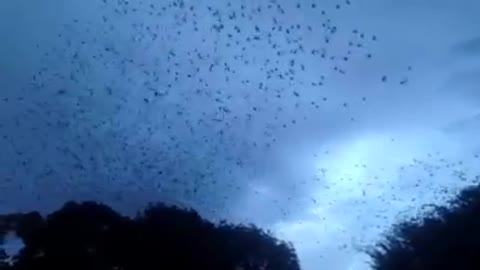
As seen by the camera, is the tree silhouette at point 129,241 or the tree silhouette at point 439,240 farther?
the tree silhouette at point 129,241

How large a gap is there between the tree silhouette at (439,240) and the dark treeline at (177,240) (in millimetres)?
62

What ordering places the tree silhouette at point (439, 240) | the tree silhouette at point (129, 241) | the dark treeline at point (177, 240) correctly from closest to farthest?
1. the tree silhouette at point (439, 240)
2. the dark treeline at point (177, 240)
3. the tree silhouette at point (129, 241)

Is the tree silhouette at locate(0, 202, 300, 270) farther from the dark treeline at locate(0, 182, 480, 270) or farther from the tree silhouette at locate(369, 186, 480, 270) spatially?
the tree silhouette at locate(369, 186, 480, 270)

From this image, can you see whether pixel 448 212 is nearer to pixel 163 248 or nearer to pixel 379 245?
pixel 379 245

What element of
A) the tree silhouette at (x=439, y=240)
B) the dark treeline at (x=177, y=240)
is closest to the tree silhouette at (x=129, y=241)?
the dark treeline at (x=177, y=240)

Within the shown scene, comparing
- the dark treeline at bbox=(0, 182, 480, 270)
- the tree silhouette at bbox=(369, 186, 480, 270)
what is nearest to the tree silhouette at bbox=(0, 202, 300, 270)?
the dark treeline at bbox=(0, 182, 480, 270)

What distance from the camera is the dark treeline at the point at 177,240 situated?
41188 mm

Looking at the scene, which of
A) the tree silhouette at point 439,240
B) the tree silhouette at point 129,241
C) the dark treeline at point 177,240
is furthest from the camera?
the tree silhouette at point 129,241

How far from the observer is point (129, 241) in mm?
48375

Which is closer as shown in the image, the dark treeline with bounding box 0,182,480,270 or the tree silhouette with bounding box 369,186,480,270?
the tree silhouette with bounding box 369,186,480,270

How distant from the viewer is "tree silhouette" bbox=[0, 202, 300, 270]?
148ft

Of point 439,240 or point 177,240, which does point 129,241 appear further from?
point 439,240

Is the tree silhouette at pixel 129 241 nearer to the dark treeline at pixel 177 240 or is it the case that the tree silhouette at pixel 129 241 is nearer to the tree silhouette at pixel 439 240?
the dark treeline at pixel 177 240

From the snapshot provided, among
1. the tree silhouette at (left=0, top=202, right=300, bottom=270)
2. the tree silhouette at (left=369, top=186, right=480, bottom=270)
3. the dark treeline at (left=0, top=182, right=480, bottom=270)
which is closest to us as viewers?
the tree silhouette at (left=369, top=186, right=480, bottom=270)
